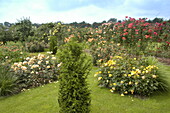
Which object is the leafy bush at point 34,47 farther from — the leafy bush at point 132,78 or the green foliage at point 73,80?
the green foliage at point 73,80

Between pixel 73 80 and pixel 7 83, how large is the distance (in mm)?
3202

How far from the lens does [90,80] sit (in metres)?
5.93

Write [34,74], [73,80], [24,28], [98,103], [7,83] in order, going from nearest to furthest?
[73,80] < [98,103] < [7,83] < [34,74] < [24,28]

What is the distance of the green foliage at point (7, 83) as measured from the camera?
4.97 metres

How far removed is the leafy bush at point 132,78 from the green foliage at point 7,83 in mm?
2844

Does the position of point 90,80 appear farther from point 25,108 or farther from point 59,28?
point 59,28

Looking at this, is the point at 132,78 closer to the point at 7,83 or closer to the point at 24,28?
the point at 7,83

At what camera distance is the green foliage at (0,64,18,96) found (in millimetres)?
4973

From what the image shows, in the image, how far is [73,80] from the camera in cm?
276

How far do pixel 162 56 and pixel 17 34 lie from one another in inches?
560

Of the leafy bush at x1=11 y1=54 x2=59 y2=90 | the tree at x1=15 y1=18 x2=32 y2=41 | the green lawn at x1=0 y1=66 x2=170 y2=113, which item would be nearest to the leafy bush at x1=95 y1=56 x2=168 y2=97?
the green lawn at x1=0 y1=66 x2=170 y2=113

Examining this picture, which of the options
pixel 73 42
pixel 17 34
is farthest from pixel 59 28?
pixel 73 42

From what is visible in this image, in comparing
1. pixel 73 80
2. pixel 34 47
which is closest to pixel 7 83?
pixel 73 80

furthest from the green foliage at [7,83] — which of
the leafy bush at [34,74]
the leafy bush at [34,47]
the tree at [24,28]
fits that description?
the tree at [24,28]
